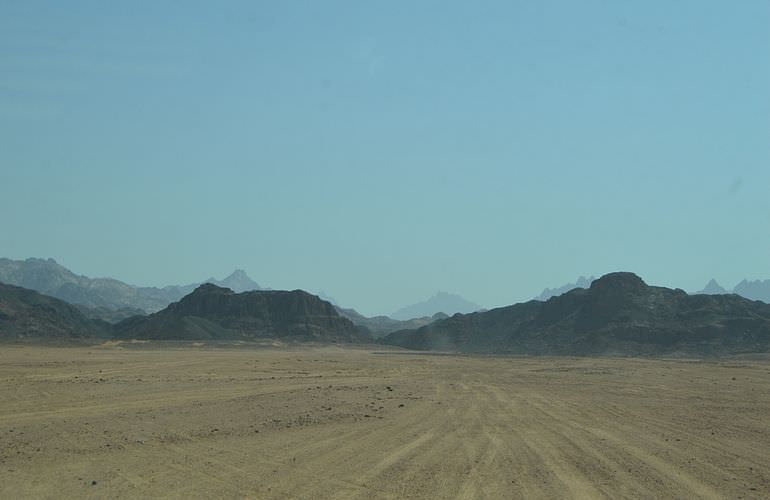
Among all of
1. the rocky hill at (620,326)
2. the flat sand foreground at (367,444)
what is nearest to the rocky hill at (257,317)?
the rocky hill at (620,326)

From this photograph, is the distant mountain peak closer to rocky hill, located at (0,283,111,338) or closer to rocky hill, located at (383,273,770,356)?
rocky hill, located at (383,273,770,356)

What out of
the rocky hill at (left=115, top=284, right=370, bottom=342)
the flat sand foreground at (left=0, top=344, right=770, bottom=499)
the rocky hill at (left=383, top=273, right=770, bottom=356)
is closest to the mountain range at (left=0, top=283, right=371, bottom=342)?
the rocky hill at (left=115, top=284, right=370, bottom=342)

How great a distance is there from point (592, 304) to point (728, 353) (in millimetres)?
34224

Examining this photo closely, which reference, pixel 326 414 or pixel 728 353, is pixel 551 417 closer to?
pixel 326 414

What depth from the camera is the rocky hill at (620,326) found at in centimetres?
11062

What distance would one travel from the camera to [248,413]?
22.9m

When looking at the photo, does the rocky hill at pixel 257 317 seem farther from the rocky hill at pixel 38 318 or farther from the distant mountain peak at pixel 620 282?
the distant mountain peak at pixel 620 282

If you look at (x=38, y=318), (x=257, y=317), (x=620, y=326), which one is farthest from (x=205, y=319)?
(x=620, y=326)

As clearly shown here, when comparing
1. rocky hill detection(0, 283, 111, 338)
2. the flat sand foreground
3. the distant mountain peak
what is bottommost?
the flat sand foreground

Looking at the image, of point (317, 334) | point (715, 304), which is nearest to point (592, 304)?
point (715, 304)

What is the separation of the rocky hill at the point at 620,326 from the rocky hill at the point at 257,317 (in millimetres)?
19070

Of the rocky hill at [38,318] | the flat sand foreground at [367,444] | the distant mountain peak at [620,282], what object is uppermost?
the distant mountain peak at [620,282]

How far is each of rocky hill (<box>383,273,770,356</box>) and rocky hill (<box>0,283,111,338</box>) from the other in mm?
67941

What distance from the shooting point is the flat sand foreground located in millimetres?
12438
